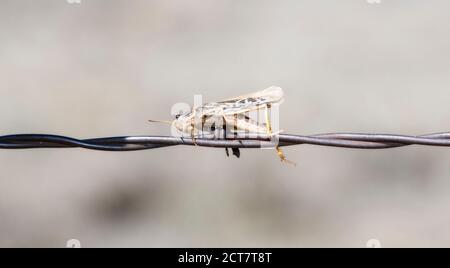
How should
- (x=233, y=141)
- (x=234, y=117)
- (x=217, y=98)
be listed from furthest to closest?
(x=217, y=98), (x=234, y=117), (x=233, y=141)

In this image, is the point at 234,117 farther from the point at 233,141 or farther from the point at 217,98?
the point at 217,98

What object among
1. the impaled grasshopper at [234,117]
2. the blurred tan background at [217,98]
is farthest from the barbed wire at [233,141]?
the blurred tan background at [217,98]

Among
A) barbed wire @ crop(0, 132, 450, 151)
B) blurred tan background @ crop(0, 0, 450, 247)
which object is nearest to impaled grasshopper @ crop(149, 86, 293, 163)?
barbed wire @ crop(0, 132, 450, 151)

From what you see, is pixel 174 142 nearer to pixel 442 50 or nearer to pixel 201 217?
pixel 201 217

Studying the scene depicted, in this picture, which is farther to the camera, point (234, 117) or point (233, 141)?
point (234, 117)

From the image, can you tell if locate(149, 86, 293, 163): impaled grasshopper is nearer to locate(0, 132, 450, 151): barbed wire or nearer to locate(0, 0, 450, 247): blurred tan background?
locate(0, 132, 450, 151): barbed wire

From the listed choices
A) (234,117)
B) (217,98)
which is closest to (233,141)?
(234,117)

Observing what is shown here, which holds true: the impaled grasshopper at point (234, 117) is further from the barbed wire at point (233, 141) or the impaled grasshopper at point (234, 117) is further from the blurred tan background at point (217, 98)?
the blurred tan background at point (217, 98)

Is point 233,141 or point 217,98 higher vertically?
point 217,98
